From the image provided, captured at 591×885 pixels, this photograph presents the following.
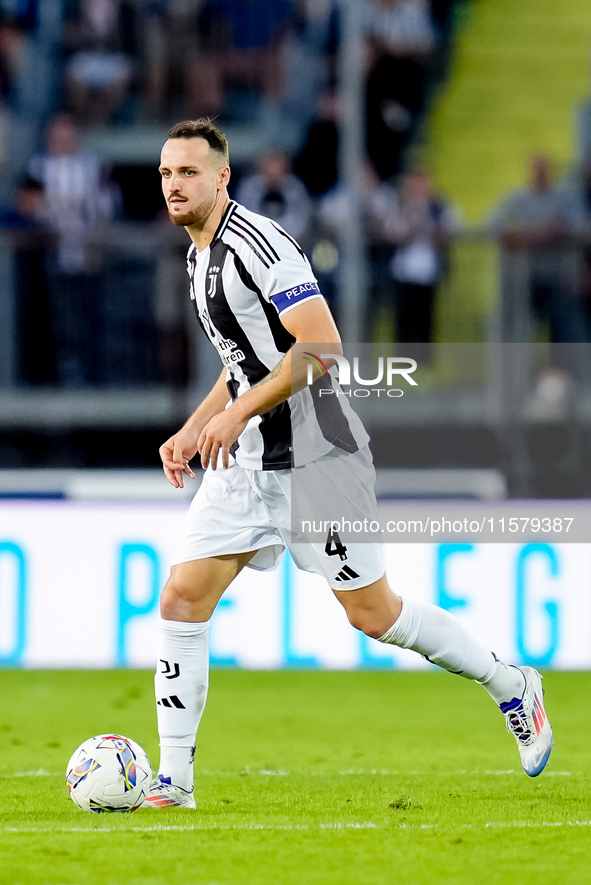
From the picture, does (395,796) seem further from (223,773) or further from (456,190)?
(456,190)

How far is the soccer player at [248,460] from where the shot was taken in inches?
161

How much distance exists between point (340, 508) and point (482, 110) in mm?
10223

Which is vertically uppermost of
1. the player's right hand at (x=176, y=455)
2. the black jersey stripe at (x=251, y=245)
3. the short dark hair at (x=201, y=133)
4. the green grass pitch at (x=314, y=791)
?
the short dark hair at (x=201, y=133)

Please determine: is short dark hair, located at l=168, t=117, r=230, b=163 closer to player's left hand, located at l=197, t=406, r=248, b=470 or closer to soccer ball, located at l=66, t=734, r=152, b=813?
player's left hand, located at l=197, t=406, r=248, b=470

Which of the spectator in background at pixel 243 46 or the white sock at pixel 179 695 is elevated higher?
the spectator in background at pixel 243 46

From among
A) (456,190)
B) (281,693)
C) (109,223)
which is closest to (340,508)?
(281,693)

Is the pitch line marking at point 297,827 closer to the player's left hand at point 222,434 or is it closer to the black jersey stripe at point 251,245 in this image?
the player's left hand at point 222,434

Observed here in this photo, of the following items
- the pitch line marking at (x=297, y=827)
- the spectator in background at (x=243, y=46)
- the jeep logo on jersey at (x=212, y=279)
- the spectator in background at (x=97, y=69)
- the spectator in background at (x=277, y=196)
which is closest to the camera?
the pitch line marking at (x=297, y=827)

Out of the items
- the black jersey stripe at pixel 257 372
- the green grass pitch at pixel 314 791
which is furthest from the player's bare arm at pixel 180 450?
the green grass pitch at pixel 314 791

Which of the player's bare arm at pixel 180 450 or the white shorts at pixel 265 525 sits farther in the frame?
the player's bare arm at pixel 180 450

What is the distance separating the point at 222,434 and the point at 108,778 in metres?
1.09

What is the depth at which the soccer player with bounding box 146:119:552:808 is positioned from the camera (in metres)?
4.09

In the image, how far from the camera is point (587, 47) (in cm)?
1364

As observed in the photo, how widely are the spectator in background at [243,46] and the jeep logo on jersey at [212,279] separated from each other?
803cm
